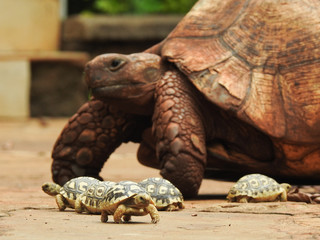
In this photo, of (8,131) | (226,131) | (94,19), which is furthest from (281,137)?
(94,19)

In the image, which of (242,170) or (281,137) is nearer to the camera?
(281,137)

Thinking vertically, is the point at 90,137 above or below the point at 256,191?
below

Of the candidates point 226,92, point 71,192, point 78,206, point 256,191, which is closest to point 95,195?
point 78,206

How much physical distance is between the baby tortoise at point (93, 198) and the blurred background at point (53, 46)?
34.9 ft

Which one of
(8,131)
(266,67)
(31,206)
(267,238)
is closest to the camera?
(267,238)

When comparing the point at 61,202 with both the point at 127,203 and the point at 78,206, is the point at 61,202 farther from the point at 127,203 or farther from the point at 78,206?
the point at 127,203

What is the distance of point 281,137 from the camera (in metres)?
4.82

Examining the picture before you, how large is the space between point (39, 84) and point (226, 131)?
10.3 m

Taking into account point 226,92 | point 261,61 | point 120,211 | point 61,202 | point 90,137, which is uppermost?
point 261,61

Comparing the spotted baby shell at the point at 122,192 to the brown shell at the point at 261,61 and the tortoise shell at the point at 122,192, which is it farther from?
the brown shell at the point at 261,61

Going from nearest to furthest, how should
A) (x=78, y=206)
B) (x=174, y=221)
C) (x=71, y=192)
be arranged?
(x=174, y=221) < (x=78, y=206) < (x=71, y=192)

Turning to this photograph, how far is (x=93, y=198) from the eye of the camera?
12.3 feet

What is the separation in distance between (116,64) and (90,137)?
573 millimetres

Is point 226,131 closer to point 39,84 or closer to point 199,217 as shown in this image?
point 199,217
